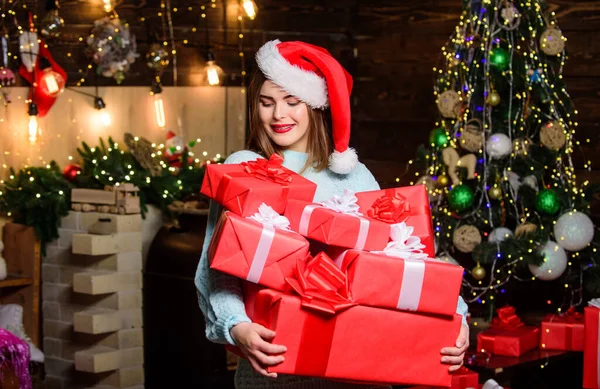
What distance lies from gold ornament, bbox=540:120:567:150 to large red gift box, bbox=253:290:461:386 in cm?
209

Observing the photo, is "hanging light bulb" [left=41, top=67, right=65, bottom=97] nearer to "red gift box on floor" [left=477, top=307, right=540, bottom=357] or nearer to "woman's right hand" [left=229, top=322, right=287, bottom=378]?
"red gift box on floor" [left=477, top=307, right=540, bottom=357]

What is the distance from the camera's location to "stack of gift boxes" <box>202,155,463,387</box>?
1.82m

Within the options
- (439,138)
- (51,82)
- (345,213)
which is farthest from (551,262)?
(51,82)

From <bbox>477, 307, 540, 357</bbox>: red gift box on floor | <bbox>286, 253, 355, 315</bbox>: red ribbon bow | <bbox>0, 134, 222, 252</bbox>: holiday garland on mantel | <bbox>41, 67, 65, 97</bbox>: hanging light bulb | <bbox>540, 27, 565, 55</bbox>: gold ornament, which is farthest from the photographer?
<bbox>41, 67, 65, 97</bbox>: hanging light bulb

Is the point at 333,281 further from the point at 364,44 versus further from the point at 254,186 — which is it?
the point at 364,44

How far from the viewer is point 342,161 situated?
7.22 feet

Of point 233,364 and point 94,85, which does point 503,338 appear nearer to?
point 233,364

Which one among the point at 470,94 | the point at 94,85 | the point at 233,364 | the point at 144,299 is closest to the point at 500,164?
the point at 470,94

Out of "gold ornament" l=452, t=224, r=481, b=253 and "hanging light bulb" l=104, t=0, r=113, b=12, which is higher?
"hanging light bulb" l=104, t=0, r=113, b=12

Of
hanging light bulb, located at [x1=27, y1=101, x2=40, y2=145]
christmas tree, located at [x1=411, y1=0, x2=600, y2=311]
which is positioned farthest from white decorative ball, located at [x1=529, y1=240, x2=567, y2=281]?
hanging light bulb, located at [x1=27, y1=101, x2=40, y2=145]

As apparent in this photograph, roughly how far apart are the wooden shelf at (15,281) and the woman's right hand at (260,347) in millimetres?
2454

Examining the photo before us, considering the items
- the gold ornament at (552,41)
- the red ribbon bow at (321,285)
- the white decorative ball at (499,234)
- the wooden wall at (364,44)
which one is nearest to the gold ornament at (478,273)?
the white decorative ball at (499,234)

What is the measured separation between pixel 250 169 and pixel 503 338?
212 cm

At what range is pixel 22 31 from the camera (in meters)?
4.29
